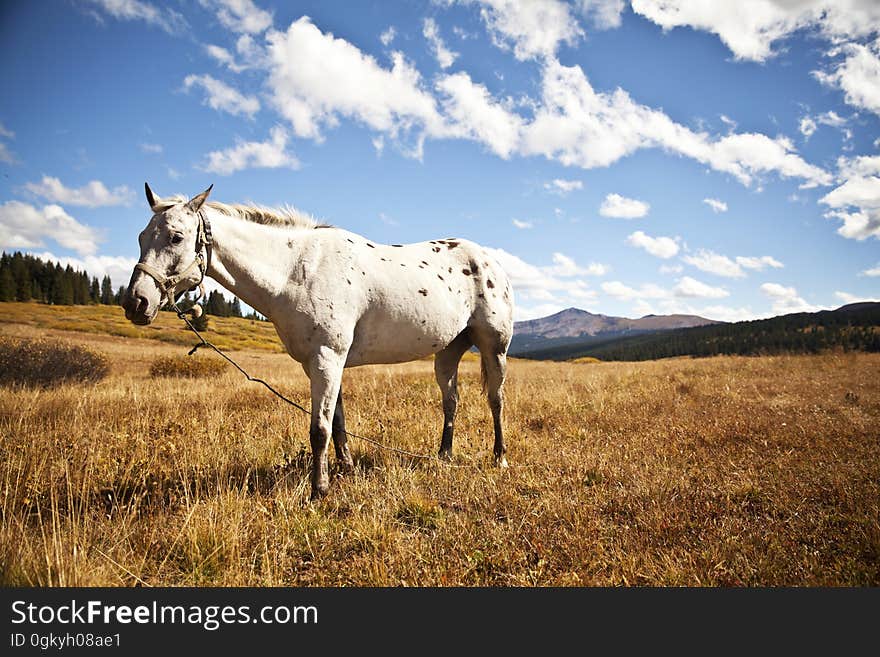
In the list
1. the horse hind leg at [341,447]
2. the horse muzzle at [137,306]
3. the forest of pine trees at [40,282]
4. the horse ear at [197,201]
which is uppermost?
the forest of pine trees at [40,282]

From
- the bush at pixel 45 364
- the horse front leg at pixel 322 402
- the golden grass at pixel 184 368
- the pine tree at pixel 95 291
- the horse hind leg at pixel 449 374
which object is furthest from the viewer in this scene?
the pine tree at pixel 95 291

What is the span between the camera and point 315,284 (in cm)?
434

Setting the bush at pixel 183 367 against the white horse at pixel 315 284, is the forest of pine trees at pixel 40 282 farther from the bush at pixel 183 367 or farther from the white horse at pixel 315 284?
the white horse at pixel 315 284

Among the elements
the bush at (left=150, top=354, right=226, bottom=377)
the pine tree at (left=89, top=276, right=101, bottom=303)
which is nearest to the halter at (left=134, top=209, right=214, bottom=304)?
the bush at (left=150, top=354, right=226, bottom=377)

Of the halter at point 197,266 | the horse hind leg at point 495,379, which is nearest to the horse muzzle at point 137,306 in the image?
the halter at point 197,266

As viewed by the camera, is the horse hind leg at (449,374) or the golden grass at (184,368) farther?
the golden grass at (184,368)

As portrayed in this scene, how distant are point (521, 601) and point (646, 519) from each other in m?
1.77

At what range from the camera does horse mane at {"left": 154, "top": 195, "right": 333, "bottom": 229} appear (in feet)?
14.7

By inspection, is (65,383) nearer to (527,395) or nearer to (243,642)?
(527,395)

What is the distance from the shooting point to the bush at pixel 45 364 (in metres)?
13.1

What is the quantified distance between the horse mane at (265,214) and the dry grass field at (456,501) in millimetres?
2813

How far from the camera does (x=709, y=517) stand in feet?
12.2

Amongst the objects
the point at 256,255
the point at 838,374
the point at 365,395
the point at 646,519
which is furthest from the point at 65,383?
the point at 838,374

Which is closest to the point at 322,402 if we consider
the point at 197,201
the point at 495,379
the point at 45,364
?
the point at 197,201
